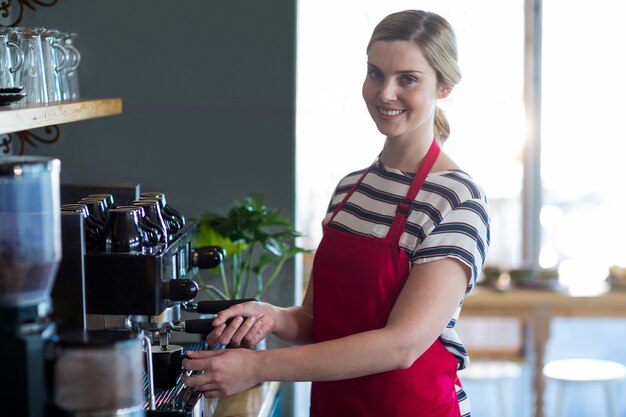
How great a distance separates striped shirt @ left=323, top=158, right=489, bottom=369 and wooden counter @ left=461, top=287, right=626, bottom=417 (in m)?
2.19

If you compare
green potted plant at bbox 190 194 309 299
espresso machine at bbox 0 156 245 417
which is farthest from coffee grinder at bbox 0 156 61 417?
green potted plant at bbox 190 194 309 299

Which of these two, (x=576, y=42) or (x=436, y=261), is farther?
(x=576, y=42)

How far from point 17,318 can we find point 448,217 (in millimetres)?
870

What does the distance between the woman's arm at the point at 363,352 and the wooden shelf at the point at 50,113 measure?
49cm

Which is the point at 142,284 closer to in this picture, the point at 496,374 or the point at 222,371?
the point at 222,371

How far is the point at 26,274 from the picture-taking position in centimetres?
110

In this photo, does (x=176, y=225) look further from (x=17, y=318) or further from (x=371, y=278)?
(x=17, y=318)

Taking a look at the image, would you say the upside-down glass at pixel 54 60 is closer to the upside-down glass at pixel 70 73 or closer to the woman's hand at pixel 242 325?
the upside-down glass at pixel 70 73

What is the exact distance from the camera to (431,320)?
1.63 metres

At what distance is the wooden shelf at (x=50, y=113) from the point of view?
5.03 ft

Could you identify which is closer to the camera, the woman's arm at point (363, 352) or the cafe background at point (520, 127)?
the woman's arm at point (363, 352)

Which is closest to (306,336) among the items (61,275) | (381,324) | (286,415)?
(381,324)

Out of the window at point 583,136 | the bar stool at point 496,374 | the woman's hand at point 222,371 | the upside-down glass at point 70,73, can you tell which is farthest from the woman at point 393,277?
the window at point 583,136

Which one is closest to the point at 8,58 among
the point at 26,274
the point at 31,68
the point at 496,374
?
the point at 31,68
